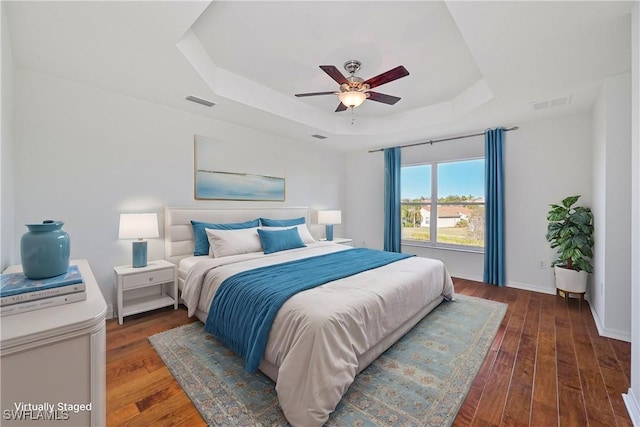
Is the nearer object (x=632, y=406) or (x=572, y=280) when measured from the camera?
(x=632, y=406)

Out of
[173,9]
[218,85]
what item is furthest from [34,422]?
[218,85]

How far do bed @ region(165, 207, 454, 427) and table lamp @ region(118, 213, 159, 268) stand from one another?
0.40 metres

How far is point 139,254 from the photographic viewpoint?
2986mm

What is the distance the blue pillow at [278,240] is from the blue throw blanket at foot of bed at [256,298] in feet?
2.39

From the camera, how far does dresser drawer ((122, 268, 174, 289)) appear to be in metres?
2.81

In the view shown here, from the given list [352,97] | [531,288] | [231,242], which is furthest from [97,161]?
[531,288]

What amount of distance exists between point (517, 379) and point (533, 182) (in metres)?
A: 3.19

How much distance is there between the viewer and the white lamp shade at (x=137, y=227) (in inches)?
112

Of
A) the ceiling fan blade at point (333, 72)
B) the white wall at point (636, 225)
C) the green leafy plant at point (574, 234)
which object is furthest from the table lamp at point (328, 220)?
the white wall at point (636, 225)

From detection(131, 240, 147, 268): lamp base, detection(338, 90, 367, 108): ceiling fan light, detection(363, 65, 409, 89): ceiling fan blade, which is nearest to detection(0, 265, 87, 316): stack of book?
detection(131, 240, 147, 268): lamp base

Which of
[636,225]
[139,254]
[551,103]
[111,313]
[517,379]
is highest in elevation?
[551,103]

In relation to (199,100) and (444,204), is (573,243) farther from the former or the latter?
(199,100)

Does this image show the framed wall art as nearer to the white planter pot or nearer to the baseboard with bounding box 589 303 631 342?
the white planter pot

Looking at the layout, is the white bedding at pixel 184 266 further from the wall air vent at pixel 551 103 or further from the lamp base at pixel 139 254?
the wall air vent at pixel 551 103
